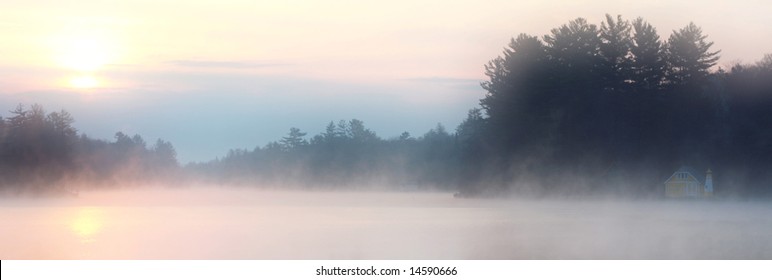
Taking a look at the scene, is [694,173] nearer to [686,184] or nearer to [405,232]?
[686,184]

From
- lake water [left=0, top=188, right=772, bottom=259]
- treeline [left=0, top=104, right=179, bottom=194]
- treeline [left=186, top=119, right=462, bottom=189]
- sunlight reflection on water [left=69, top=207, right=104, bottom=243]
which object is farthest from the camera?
treeline [left=186, top=119, right=462, bottom=189]

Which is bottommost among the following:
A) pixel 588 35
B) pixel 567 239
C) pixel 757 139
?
pixel 567 239

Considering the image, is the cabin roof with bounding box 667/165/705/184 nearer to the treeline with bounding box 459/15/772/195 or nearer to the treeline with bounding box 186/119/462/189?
the treeline with bounding box 459/15/772/195

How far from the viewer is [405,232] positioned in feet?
73.7

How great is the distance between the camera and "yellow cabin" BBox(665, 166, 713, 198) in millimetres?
35750

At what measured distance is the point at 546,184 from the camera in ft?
130

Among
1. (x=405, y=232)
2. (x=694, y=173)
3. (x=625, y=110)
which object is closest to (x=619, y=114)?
(x=625, y=110)

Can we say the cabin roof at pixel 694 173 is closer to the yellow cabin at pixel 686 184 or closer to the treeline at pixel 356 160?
the yellow cabin at pixel 686 184

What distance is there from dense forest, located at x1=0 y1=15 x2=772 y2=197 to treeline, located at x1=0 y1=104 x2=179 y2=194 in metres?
0.06

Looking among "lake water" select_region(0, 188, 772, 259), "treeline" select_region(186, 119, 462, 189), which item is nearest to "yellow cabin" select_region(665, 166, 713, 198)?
"lake water" select_region(0, 188, 772, 259)

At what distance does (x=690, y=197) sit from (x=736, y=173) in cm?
214

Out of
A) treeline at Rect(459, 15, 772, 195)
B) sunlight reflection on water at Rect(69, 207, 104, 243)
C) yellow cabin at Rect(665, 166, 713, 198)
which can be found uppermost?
treeline at Rect(459, 15, 772, 195)
